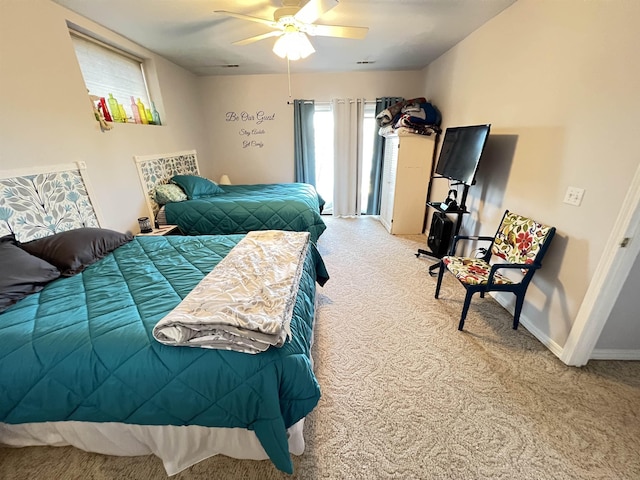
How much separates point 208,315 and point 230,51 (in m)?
3.38

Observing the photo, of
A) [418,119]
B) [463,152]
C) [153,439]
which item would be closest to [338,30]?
[463,152]

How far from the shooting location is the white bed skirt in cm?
113

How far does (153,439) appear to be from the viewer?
1142 millimetres

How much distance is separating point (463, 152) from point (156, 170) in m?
3.50

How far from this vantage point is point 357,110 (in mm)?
4273

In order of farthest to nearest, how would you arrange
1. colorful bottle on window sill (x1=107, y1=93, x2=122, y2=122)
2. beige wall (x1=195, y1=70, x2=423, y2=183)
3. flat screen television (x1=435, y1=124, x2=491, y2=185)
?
beige wall (x1=195, y1=70, x2=423, y2=183) → colorful bottle on window sill (x1=107, y1=93, x2=122, y2=122) → flat screen television (x1=435, y1=124, x2=491, y2=185)

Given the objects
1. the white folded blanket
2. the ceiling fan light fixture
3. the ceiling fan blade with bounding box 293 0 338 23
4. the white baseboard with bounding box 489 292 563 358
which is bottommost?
the white baseboard with bounding box 489 292 563 358

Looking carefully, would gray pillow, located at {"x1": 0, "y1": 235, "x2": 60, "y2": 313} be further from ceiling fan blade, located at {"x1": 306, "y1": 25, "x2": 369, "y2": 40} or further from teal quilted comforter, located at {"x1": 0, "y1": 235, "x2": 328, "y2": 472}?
ceiling fan blade, located at {"x1": 306, "y1": 25, "x2": 369, "y2": 40}

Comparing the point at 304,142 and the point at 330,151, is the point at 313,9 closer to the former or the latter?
the point at 304,142

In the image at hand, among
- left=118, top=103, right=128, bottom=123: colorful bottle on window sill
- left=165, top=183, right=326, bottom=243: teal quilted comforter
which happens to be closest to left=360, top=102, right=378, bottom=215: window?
left=165, top=183, right=326, bottom=243: teal quilted comforter

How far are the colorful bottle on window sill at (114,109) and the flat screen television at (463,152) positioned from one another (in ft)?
11.8

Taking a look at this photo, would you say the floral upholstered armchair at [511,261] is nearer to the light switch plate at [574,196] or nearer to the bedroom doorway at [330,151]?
the light switch plate at [574,196]

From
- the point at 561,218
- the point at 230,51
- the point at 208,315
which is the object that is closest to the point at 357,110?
the point at 230,51

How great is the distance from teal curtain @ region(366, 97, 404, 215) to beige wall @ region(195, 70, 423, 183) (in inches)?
5.8
